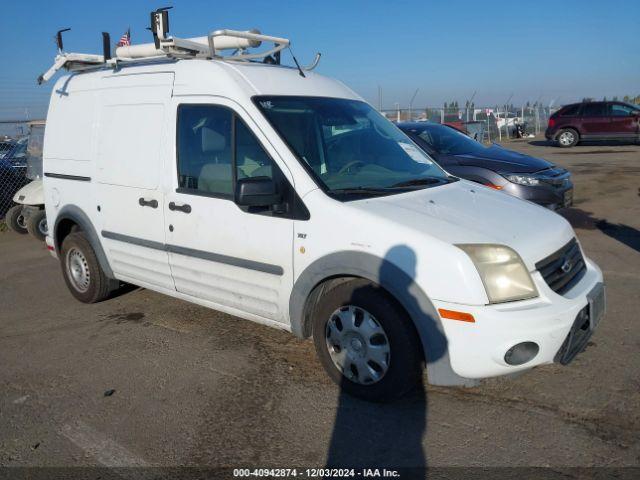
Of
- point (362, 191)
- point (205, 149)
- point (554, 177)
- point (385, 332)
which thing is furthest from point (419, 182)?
point (554, 177)

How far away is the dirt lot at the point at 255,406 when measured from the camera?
3025 mm

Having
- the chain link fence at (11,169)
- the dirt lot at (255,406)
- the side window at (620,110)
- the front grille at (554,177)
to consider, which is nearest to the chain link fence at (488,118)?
the side window at (620,110)

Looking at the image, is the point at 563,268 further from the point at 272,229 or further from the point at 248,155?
the point at 248,155

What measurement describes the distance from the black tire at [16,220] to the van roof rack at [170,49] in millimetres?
5238

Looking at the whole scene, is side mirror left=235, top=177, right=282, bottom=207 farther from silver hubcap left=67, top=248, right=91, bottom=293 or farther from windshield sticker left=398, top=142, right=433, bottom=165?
silver hubcap left=67, top=248, right=91, bottom=293

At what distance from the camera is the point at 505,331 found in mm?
2945

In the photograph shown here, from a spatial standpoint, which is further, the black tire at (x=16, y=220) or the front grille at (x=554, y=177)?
the black tire at (x=16, y=220)

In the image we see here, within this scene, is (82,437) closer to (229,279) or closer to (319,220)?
(229,279)

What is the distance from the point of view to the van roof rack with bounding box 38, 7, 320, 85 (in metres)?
4.24

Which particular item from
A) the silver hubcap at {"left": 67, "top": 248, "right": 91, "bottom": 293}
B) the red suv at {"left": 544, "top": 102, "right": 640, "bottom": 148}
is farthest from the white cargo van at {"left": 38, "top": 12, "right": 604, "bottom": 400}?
the red suv at {"left": 544, "top": 102, "right": 640, "bottom": 148}

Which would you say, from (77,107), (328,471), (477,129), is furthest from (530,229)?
(477,129)

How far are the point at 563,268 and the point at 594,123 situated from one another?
21.2 metres

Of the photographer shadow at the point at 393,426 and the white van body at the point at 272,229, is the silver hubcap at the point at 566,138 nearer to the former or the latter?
the white van body at the point at 272,229

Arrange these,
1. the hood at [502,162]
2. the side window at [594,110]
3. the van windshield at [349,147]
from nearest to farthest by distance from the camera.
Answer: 1. the van windshield at [349,147]
2. the hood at [502,162]
3. the side window at [594,110]
